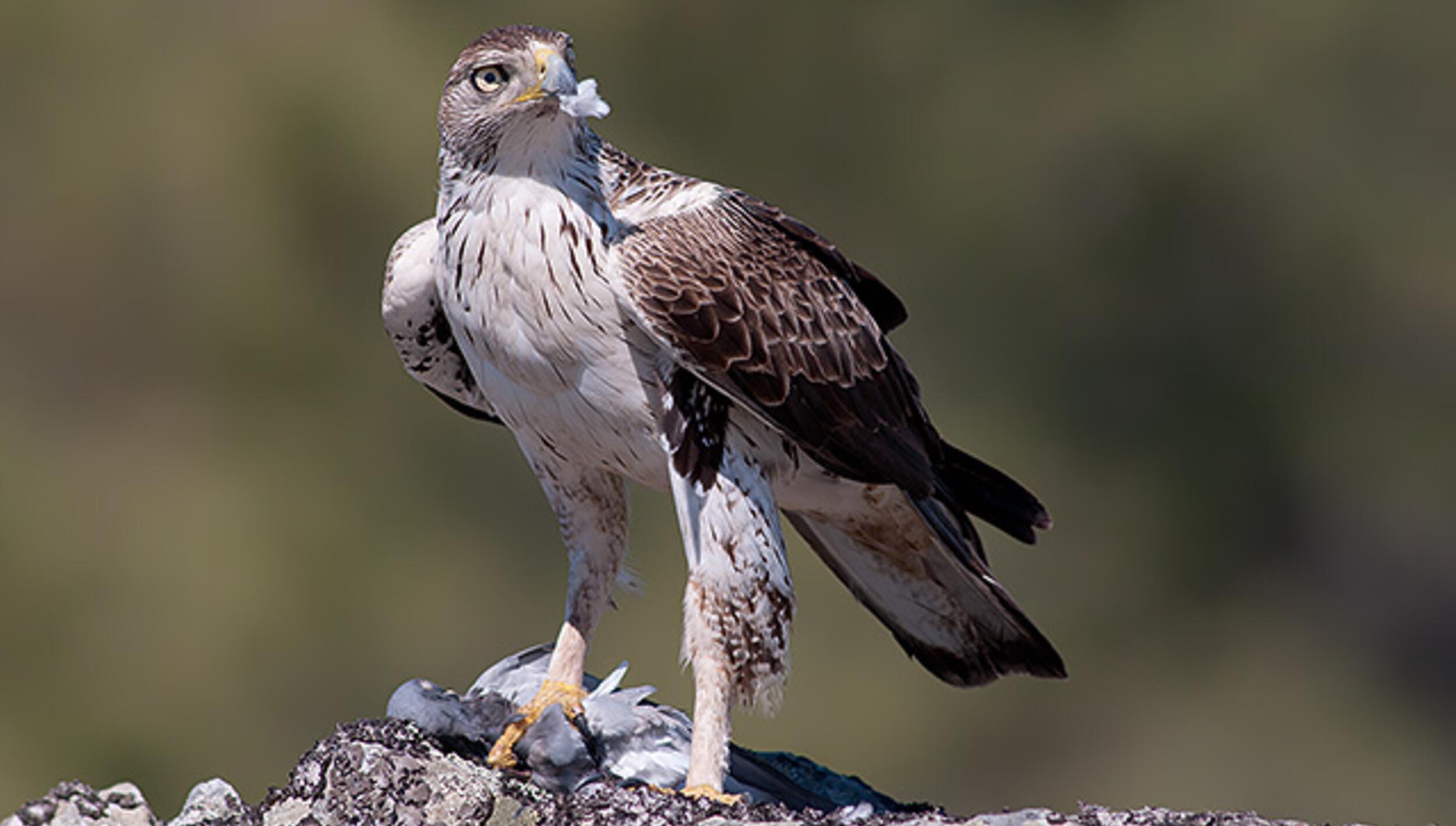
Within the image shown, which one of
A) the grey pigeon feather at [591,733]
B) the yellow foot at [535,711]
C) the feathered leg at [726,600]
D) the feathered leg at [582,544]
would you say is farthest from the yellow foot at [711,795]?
the feathered leg at [582,544]

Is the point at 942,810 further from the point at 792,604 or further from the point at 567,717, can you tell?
the point at 567,717

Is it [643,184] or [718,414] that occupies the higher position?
[643,184]

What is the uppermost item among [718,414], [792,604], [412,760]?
[718,414]

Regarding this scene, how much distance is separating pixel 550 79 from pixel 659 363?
74cm

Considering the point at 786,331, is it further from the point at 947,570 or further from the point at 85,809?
the point at 85,809

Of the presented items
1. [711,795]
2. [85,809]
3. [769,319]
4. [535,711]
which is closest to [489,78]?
[769,319]

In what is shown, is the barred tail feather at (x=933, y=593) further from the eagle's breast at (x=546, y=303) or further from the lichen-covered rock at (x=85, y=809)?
the lichen-covered rock at (x=85, y=809)

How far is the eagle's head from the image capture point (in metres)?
4.02

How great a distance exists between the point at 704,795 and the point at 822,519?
1.15m

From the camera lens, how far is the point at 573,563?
191 inches

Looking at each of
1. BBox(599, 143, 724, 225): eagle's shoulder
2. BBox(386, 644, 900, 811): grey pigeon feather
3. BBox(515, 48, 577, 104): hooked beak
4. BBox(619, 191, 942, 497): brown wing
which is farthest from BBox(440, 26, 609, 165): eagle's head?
BBox(386, 644, 900, 811): grey pigeon feather

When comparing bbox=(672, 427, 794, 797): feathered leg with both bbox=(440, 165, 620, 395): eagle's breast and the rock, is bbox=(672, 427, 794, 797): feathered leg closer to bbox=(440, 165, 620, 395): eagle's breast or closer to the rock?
bbox=(440, 165, 620, 395): eagle's breast

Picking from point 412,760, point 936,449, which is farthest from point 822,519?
point 412,760

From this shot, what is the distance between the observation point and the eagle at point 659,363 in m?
4.20
